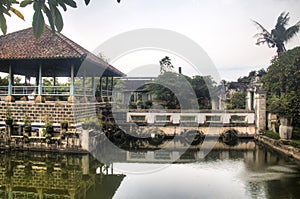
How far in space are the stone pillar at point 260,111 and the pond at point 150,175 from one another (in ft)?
10.8

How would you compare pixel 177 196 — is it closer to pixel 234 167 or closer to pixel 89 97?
pixel 234 167

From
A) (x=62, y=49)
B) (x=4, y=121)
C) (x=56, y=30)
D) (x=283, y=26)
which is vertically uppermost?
(x=283, y=26)

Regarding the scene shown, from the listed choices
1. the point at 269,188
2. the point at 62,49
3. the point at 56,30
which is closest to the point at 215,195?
the point at 269,188

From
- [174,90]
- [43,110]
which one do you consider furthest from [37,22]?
[174,90]

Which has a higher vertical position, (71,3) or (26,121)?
(71,3)

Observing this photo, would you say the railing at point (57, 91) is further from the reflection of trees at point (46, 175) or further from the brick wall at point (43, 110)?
the reflection of trees at point (46, 175)

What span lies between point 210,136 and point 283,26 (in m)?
10.3

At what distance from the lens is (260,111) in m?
13.8

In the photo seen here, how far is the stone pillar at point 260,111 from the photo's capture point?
1380 cm

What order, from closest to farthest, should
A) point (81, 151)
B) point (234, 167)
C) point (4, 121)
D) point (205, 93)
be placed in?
1. point (234, 167)
2. point (81, 151)
3. point (4, 121)
4. point (205, 93)

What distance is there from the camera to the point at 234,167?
848 centimetres

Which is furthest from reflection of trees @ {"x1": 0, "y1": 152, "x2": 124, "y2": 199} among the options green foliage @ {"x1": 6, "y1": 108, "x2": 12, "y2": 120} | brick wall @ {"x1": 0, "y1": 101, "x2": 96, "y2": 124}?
green foliage @ {"x1": 6, "y1": 108, "x2": 12, "y2": 120}

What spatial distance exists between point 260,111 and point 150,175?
845cm

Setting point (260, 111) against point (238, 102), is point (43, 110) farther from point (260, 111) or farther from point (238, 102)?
point (238, 102)
